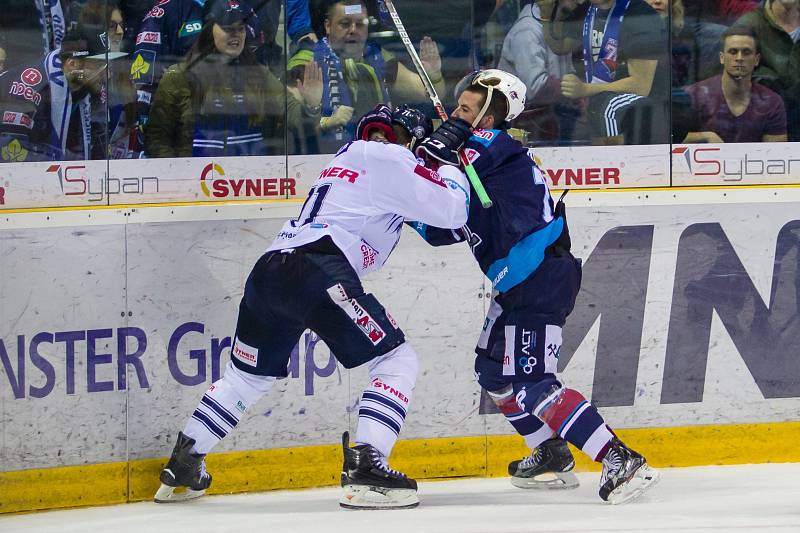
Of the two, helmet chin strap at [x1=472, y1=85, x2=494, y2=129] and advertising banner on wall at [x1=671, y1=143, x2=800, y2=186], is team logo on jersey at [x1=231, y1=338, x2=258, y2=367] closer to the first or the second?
helmet chin strap at [x1=472, y1=85, x2=494, y2=129]

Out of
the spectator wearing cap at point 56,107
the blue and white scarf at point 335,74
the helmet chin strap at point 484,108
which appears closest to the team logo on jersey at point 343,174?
the helmet chin strap at point 484,108

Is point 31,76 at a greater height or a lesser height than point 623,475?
greater

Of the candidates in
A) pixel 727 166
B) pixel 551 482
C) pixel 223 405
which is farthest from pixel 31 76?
pixel 727 166

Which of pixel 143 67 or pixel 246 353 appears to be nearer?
pixel 246 353

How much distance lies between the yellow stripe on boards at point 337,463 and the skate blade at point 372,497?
65cm

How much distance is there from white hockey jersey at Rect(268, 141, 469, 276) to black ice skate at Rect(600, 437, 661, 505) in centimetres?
88

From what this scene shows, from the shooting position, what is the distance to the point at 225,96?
15.9ft

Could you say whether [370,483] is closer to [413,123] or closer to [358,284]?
[358,284]

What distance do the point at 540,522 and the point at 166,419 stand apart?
1.41 metres

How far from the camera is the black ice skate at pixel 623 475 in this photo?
4.01 meters

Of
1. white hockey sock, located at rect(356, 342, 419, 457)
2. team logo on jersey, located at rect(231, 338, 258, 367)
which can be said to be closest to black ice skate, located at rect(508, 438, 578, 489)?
white hockey sock, located at rect(356, 342, 419, 457)

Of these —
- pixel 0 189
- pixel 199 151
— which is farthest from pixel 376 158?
pixel 0 189

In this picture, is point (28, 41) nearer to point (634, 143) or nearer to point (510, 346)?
point (510, 346)

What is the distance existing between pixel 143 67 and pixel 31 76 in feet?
1.34
